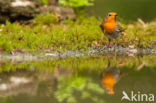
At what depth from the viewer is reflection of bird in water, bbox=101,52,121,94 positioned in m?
4.49

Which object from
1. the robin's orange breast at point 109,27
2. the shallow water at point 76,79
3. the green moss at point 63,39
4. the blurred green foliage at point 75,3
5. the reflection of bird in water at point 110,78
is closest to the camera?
the shallow water at point 76,79

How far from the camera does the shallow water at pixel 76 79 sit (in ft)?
13.3

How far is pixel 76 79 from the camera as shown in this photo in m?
5.15

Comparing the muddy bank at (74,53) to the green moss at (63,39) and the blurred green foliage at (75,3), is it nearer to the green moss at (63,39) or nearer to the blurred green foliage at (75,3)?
the green moss at (63,39)

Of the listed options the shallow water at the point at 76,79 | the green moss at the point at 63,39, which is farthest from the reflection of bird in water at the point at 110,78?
the green moss at the point at 63,39

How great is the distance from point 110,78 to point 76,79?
18.6 inches

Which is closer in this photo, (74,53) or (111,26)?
(111,26)

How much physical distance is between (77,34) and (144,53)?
170cm

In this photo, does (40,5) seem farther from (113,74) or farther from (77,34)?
(113,74)

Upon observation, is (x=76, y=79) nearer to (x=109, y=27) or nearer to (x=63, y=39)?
(x=109, y=27)

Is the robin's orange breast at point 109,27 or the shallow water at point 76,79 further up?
the robin's orange breast at point 109,27

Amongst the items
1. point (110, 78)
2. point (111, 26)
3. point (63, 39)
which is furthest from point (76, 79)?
point (63, 39)

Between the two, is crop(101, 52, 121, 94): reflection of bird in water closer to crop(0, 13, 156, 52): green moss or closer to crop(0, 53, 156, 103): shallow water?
crop(0, 53, 156, 103): shallow water

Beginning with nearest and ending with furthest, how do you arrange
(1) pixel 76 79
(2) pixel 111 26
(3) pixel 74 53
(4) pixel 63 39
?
1. (1) pixel 76 79
2. (2) pixel 111 26
3. (3) pixel 74 53
4. (4) pixel 63 39
